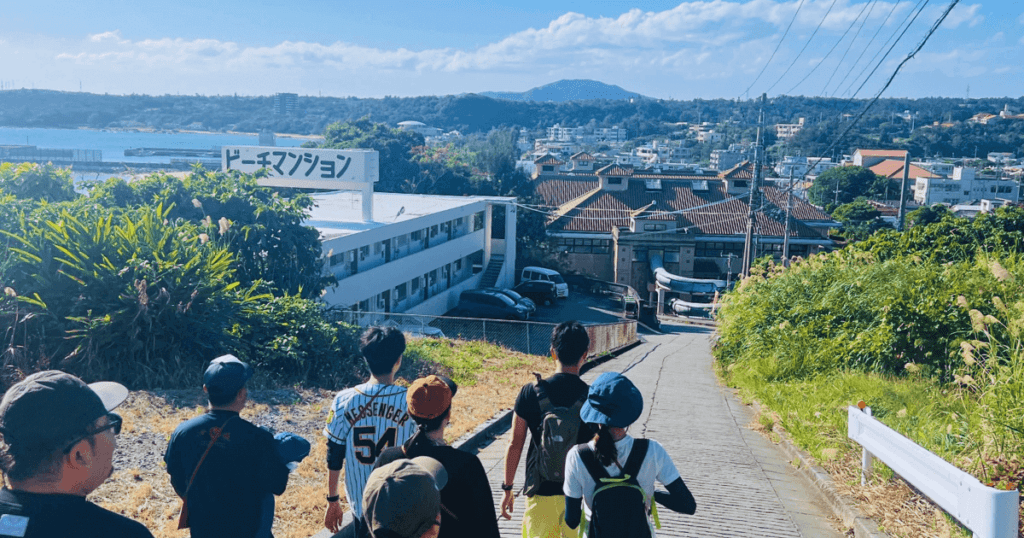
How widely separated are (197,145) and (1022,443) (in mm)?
121513

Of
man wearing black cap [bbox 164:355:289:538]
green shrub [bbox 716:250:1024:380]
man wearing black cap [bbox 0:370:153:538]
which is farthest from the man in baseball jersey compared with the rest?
green shrub [bbox 716:250:1024:380]

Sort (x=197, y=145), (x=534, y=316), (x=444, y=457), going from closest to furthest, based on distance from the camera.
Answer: (x=444, y=457) → (x=534, y=316) → (x=197, y=145)

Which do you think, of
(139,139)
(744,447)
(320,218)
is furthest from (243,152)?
(139,139)

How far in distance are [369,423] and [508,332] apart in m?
16.7

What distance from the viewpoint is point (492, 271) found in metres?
37.6

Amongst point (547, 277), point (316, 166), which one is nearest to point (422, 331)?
point (316, 166)

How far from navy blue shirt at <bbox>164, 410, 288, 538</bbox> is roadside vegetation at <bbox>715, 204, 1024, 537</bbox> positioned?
430 centimetres

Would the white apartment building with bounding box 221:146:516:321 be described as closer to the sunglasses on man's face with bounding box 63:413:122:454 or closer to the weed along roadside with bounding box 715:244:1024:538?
the weed along roadside with bounding box 715:244:1024:538

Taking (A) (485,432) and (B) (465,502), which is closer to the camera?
(B) (465,502)

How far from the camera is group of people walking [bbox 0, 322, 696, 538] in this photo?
99.3 inches

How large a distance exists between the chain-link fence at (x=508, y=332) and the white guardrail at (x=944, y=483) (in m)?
11.7

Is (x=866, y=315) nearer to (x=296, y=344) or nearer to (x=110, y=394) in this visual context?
(x=296, y=344)

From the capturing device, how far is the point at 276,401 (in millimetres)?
9797

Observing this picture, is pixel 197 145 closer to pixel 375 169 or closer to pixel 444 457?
pixel 375 169
